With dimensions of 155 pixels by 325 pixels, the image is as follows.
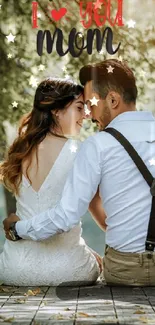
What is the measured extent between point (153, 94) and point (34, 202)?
3643mm

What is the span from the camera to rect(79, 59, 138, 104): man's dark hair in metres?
4.32

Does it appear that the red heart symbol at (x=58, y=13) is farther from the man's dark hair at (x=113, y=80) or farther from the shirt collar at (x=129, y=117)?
the shirt collar at (x=129, y=117)

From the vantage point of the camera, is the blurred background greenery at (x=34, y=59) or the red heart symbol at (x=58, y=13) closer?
the red heart symbol at (x=58, y=13)

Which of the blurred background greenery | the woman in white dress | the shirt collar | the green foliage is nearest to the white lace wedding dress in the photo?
the woman in white dress

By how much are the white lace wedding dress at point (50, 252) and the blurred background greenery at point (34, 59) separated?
2811 millimetres

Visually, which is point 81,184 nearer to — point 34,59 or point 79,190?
point 79,190

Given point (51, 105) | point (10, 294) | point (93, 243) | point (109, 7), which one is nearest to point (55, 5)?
point (109, 7)

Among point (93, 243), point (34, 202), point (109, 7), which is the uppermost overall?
point (109, 7)

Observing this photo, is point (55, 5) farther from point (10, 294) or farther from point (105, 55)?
point (10, 294)

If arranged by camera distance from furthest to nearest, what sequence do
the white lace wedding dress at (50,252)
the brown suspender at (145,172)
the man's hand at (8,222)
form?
the white lace wedding dress at (50,252) → the man's hand at (8,222) → the brown suspender at (145,172)

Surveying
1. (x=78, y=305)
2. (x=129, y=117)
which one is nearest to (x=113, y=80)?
(x=129, y=117)

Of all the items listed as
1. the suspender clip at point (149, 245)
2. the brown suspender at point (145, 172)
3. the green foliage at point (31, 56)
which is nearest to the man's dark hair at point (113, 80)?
the brown suspender at point (145, 172)

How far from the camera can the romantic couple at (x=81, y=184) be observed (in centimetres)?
414

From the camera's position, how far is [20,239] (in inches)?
181
